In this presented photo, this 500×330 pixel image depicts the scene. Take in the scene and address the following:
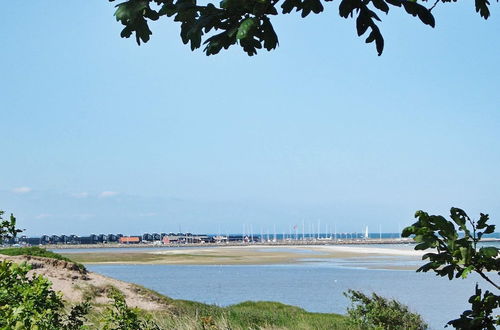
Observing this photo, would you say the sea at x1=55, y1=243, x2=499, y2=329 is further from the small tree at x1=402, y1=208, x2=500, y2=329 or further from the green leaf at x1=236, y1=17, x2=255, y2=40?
the green leaf at x1=236, y1=17, x2=255, y2=40

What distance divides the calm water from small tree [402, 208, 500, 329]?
24275mm

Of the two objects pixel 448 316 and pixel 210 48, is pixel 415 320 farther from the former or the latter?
pixel 210 48

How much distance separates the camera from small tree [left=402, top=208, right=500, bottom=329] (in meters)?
3.71

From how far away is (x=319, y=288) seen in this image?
47906mm

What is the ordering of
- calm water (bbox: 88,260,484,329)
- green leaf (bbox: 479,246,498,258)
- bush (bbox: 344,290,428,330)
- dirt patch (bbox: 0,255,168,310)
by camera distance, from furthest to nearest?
calm water (bbox: 88,260,484,329), dirt patch (bbox: 0,255,168,310), bush (bbox: 344,290,428,330), green leaf (bbox: 479,246,498,258)

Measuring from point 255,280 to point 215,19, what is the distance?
55.2 meters

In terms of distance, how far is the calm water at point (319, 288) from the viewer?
36.7 metres

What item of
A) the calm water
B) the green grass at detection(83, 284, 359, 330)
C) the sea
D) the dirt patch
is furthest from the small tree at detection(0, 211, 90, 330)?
the calm water

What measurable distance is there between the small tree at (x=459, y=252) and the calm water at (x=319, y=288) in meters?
24.3

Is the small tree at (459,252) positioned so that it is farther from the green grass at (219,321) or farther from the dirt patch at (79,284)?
the dirt patch at (79,284)

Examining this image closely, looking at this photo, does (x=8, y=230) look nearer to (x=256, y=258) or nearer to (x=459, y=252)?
(x=459, y=252)

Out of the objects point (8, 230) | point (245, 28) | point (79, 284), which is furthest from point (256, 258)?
point (245, 28)

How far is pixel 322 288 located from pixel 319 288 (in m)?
0.21

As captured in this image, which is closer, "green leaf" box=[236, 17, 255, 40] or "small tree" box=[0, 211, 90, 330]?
"green leaf" box=[236, 17, 255, 40]
